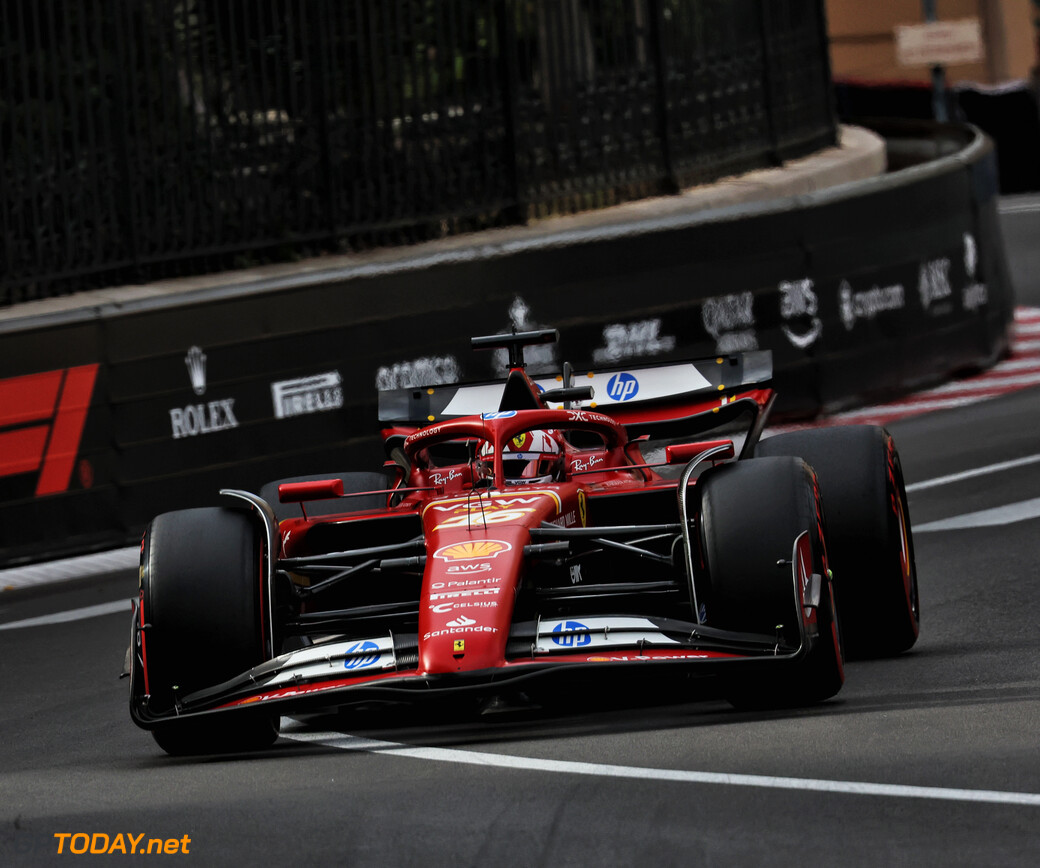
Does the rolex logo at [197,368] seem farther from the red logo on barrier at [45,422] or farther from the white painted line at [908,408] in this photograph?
the white painted line at [908,408]

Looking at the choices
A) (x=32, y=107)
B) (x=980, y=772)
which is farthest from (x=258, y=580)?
(x=32, y=107)

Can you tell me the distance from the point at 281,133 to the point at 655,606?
776cm

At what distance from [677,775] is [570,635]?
0.80m

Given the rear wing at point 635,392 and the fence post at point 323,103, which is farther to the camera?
the fence post at point 323,103

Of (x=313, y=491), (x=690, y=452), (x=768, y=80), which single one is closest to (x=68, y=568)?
(x=313, y=491)

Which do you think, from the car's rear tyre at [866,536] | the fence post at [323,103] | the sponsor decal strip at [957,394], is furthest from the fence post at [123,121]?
the car's rear tyre at [866,536]

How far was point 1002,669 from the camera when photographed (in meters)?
7.02

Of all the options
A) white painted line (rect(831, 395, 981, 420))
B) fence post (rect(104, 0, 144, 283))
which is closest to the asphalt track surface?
fence post (rect(104, 0, 144, 283))

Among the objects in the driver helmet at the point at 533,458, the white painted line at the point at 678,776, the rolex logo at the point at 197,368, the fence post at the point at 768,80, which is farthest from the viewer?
the fence post at the point at 768,80

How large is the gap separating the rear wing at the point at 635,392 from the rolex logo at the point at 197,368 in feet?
9.82

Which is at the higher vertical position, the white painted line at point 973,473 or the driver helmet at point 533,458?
the driver helmet at point 533,458

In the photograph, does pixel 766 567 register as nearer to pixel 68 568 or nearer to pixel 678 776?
pixel 678 776

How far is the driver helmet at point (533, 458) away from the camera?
25.5 ft

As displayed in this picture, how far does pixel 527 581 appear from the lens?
6785 millimetres
